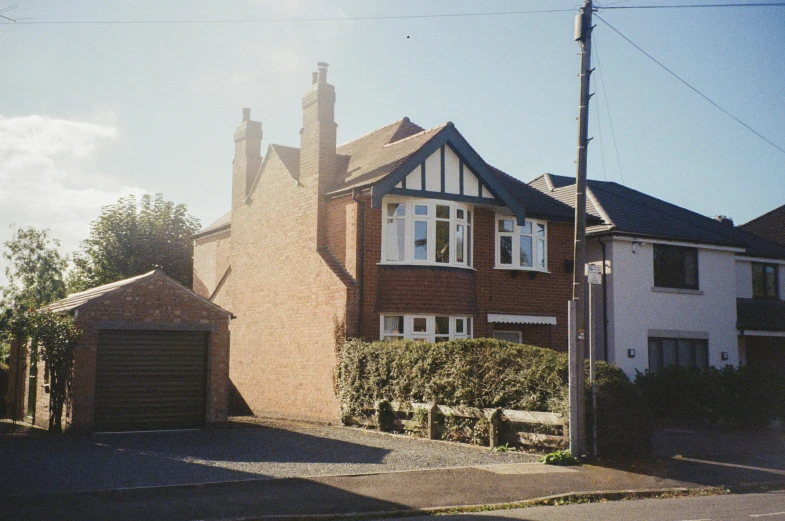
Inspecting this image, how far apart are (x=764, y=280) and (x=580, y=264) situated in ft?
67.9

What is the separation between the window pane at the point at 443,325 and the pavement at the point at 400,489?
8016 millimetres

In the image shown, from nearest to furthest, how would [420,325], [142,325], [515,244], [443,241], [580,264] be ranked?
[580,264] → [142,325] → [420,325] → [443,241] → [515,244]

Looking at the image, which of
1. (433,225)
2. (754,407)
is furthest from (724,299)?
(433,225)

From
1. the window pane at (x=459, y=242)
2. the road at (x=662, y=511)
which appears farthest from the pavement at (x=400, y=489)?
the window pane at (x=459, y=242)

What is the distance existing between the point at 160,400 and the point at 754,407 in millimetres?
14039

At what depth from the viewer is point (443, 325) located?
21125 mm

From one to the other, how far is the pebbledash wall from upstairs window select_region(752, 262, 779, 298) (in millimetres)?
20972

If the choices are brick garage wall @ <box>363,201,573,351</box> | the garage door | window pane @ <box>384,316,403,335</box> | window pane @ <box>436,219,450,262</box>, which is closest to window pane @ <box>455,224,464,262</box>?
window pane @ <box>436,219,450,262</box>

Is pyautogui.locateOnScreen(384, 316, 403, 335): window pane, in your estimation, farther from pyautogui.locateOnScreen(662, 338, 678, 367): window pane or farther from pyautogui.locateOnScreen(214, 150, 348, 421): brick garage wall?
pyautogui.locateOnScreen(662, 338, 678, 367): window pane

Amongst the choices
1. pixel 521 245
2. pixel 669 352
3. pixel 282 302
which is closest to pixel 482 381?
pixel 521 245

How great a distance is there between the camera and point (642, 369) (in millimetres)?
25031

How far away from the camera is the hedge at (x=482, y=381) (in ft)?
43.1

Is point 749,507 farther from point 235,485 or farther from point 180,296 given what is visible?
point 180,296

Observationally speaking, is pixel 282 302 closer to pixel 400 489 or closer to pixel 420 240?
pixel 420 240
